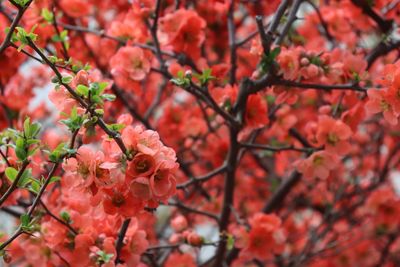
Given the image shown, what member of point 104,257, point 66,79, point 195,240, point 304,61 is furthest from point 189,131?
point 66,79

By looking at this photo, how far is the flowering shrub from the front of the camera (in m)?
1.20

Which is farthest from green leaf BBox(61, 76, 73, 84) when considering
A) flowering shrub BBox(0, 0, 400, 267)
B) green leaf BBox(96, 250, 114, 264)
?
green leaf BBox(96, 250, 114, 264)

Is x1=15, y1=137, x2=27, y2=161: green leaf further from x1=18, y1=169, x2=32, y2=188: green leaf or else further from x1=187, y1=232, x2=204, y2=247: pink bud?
x1=187, y1=232, x2=204, y2=247: pink bud

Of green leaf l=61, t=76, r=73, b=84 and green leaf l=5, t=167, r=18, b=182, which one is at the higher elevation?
green leaf l=61, t=76, r=73, b=84

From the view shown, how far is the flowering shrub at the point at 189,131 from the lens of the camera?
3.93 ft

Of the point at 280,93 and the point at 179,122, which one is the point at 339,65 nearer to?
the point at 280,93

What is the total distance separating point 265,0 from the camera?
2.43 m

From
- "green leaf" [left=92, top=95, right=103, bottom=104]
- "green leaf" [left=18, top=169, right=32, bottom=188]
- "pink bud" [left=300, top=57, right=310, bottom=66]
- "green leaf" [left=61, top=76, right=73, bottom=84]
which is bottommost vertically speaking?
"green leaf" [left=18, top=169, right=32, bottom=188]

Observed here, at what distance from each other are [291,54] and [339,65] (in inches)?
6.7

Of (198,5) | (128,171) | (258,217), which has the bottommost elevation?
(128,171)

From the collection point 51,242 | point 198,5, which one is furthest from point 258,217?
point 198,5

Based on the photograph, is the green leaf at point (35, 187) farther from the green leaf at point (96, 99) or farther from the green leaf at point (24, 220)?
the green leaf at point (96, 99)

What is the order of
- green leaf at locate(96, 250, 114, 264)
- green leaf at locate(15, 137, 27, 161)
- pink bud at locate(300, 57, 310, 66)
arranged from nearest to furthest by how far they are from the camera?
green leaf at locate(15, 137, 27, 161) < green leaf at locate(96, 250, 114, 264) < pink bud at locate(300, 57, 310, 66)

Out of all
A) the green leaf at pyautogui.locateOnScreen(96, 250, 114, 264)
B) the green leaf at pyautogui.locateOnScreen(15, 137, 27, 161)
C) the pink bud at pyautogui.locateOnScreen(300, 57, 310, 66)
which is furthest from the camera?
the pink bud at pyautogui.locateOnScreen(300, 57, 310, 66)
